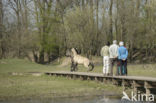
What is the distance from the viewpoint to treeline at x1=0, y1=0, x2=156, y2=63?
48406mm

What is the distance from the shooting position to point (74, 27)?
4803 cm

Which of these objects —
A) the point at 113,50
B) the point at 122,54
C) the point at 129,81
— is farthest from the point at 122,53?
Answer: the point at 129,81

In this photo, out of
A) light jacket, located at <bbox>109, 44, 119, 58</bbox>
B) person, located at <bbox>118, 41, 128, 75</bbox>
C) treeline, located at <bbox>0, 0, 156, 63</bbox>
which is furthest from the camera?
treeline, located at <bbox>0, 0, 156, 63</bbox>

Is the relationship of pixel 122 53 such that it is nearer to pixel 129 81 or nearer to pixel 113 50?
pixel 113 50

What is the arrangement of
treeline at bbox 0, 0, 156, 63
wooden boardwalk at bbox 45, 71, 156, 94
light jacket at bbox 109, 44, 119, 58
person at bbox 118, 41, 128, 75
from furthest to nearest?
treeline at bbox 0, 0, 156, 63
light jacket at bbox 109, 44, 119, 58
person at bbox 118, 41, 128, 75
wooden boardwalk at bbox 45, 71, 156, 94

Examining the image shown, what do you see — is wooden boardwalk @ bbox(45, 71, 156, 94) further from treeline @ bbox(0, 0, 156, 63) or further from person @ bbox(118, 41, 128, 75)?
treeline @ bbox(0, 0, 156, 63)

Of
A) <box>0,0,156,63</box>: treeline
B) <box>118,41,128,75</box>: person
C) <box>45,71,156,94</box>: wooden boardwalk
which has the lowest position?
<box>45,71,156,94</box>: wooden boardwalk

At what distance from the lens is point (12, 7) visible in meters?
63.5

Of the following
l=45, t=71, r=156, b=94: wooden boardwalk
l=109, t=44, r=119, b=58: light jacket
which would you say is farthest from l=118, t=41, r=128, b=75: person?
l=45, t=71, r=156, b=94: wooden boardwalk

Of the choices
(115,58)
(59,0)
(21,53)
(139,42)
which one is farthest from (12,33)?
(115,58)

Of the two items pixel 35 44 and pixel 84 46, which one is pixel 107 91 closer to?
pixel 84 46

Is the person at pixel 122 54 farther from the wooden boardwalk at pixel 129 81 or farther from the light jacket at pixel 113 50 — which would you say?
A: the wooden boardwalk at pixel 129 81

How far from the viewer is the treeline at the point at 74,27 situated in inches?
1906

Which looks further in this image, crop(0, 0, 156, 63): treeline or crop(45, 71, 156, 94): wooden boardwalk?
crop(0, 0, 156, 63): treeline
